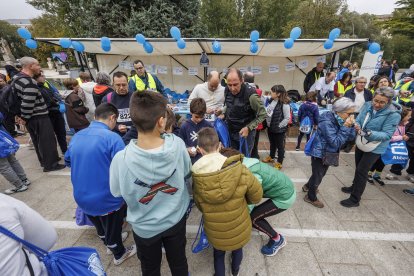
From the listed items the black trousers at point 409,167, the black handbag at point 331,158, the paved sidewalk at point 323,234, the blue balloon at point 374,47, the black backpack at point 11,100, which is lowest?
the paved sidewalk at point 323,234

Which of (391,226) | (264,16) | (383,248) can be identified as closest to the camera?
(383,248)

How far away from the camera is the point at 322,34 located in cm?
1905

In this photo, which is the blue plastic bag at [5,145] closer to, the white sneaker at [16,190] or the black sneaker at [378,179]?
the white sneaker at [16,190]

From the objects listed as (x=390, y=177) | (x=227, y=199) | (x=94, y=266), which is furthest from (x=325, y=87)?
(x=94, y=266)

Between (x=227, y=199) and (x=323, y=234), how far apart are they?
6.34ft

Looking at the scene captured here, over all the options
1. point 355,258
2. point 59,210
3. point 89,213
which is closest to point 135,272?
point 89,213

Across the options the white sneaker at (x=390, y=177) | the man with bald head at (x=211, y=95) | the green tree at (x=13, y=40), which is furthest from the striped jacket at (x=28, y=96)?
the green tree at (x=13, y=40)

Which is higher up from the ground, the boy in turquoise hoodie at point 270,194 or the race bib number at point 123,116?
the race bib number at point 123,116

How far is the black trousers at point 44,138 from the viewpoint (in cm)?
406

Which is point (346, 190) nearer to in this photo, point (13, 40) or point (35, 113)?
point (35, 113)

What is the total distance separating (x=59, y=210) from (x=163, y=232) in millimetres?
2621

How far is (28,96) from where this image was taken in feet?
11.9

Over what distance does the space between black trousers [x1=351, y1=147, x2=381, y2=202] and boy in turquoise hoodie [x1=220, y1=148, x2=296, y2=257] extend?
1622 millimetres

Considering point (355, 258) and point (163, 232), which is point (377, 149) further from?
point (163, 232)
